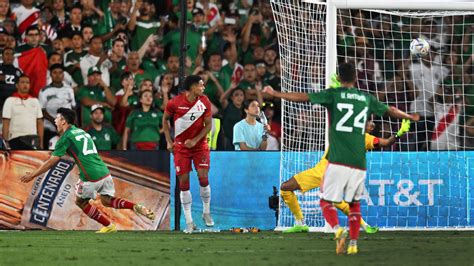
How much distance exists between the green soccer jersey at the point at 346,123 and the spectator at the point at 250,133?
595 centimetres

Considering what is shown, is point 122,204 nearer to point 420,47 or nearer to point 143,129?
point 143,129

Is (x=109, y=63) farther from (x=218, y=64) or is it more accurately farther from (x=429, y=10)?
(x=429, y=10)

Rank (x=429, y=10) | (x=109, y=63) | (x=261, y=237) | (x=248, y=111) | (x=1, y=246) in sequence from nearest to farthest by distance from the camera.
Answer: (x=1, y=246), (x=261, y=237), (x=429, y=10), (x=248, y=111), (x=109, y=63)

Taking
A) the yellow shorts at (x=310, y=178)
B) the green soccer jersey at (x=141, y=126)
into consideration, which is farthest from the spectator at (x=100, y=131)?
the yellow shorts at (x=310, y=178)

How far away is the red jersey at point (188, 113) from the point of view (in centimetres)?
1631

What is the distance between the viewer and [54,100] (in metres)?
18.8

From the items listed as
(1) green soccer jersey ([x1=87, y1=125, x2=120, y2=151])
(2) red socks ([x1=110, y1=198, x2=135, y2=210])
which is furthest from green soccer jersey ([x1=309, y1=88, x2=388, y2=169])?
(1) green soccer jersey ([x1=87, y1=125, x2=120, y2=151])

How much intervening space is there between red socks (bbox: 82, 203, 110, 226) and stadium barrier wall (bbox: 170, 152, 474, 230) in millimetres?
1403

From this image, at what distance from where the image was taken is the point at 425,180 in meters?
17.5

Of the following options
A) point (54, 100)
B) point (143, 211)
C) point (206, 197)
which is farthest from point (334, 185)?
point (54, 100)

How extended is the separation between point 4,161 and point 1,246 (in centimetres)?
442

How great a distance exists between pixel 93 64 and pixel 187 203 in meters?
4.26

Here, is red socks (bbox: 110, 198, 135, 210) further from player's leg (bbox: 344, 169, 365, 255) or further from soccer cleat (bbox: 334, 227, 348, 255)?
soccer cleat (bbox: 334, 227, 348, 255)

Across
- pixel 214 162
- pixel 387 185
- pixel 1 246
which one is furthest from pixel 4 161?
pixel 387 185
